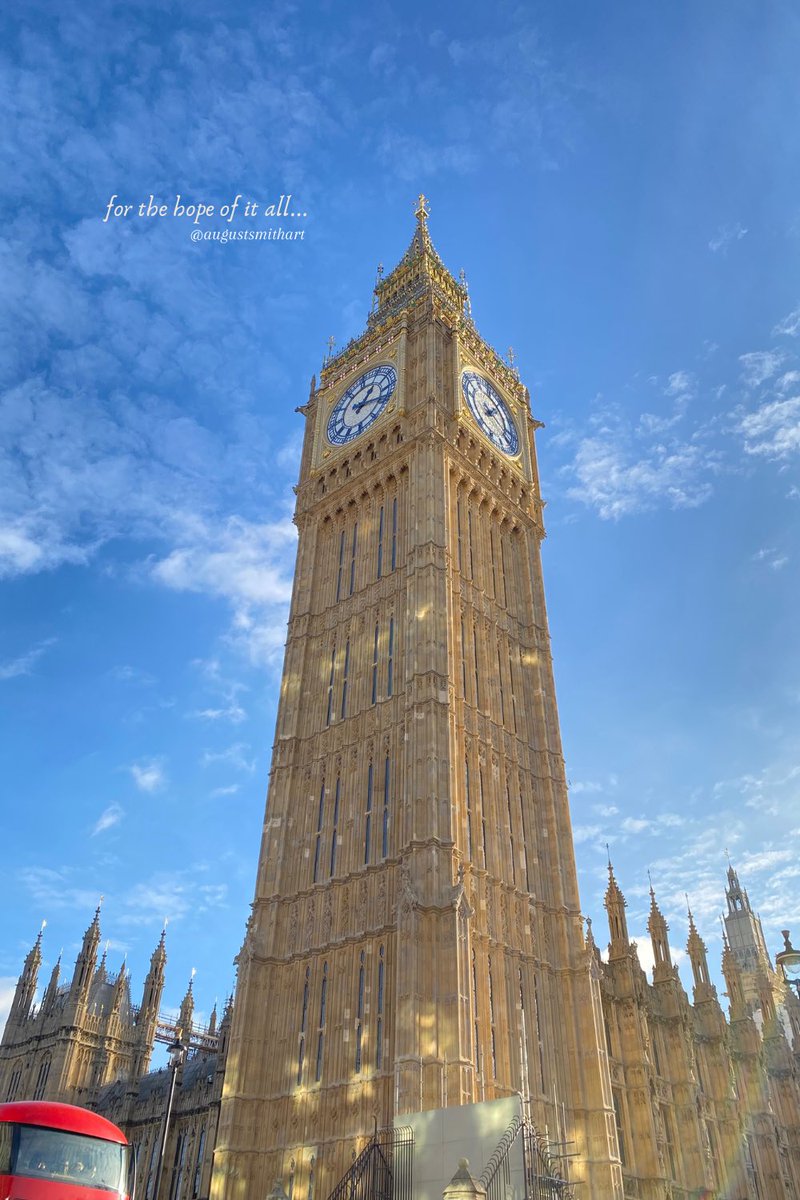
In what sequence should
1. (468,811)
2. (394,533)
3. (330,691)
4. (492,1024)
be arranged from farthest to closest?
(394,533) < (330,691) < (468,811) < (492,1024)

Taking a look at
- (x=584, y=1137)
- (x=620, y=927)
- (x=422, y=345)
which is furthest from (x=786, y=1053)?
(x=422, y=345)

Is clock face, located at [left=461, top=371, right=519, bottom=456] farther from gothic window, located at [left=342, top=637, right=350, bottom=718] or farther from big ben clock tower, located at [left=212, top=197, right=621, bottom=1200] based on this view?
gothic window, located at [left=342, top=637, right=350, bottom=718]

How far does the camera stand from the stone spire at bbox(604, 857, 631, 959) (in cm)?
4781

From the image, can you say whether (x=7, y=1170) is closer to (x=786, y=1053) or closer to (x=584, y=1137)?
(x=584, y=1137)

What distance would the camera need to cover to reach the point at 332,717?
148 feet

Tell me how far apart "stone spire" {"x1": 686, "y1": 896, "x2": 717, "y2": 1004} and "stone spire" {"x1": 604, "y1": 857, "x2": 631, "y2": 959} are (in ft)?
30.5

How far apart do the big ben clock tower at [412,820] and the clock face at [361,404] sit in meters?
0.22

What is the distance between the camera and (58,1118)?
17750 millimetres

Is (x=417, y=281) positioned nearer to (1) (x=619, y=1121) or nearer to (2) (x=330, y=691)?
(2) (x=330, y=691)

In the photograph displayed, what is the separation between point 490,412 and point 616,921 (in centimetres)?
2945

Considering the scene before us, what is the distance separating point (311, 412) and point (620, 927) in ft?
116

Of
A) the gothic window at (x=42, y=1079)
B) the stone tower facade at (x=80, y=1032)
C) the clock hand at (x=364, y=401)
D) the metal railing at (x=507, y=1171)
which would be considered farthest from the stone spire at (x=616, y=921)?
the gothic window at (x=42, y=1079)

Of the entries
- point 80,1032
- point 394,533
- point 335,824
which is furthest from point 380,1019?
point 80,1032

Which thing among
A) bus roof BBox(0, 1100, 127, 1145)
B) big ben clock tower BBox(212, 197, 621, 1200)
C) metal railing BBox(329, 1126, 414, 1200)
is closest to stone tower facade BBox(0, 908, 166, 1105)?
big ben clock tower BBox(212, 197, 621, 1200)
